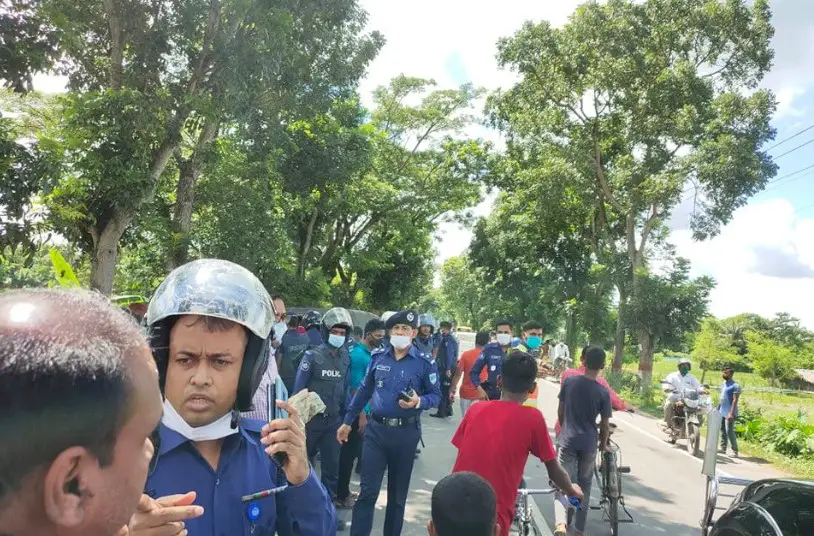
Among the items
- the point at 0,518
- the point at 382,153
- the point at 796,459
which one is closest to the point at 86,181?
the point at 0,518

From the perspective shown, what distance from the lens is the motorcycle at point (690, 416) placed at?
33.9 ft

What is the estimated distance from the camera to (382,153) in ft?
85.6

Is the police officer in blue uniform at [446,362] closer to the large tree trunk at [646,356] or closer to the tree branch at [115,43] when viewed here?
the tree branch at [115,43]

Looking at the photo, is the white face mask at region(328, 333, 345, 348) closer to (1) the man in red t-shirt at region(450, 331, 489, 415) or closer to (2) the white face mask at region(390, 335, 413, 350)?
(2) the white face mask at region(390, 335, 413, 350)

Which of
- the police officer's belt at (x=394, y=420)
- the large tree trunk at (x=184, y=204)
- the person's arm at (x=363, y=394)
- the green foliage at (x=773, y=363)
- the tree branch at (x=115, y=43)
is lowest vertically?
the police officer's belt at (x=394, y=420)

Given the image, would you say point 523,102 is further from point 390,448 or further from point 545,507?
point 390,448

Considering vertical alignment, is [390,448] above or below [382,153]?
below

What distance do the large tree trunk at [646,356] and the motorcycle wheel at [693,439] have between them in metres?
8.63

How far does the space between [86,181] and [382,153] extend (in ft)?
56.8

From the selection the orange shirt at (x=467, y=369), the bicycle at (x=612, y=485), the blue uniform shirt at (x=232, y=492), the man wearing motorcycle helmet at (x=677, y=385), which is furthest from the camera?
the man wearing motorcycle helmet at (x=677, y=385)

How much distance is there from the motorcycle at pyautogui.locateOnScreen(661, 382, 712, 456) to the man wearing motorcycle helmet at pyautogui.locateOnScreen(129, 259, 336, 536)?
10.1 metres

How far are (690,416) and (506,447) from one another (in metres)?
8.67

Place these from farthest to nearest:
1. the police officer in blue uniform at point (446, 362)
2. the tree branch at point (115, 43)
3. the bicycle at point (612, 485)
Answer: the police officer in blue uniform at point (446, 362) < the tree branch at point (115, 43) < the bicycle at point (612, 485)

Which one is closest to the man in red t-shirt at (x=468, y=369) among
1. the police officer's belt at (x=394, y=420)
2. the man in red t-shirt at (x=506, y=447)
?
the police officer's belt at (x=394, y=420)
